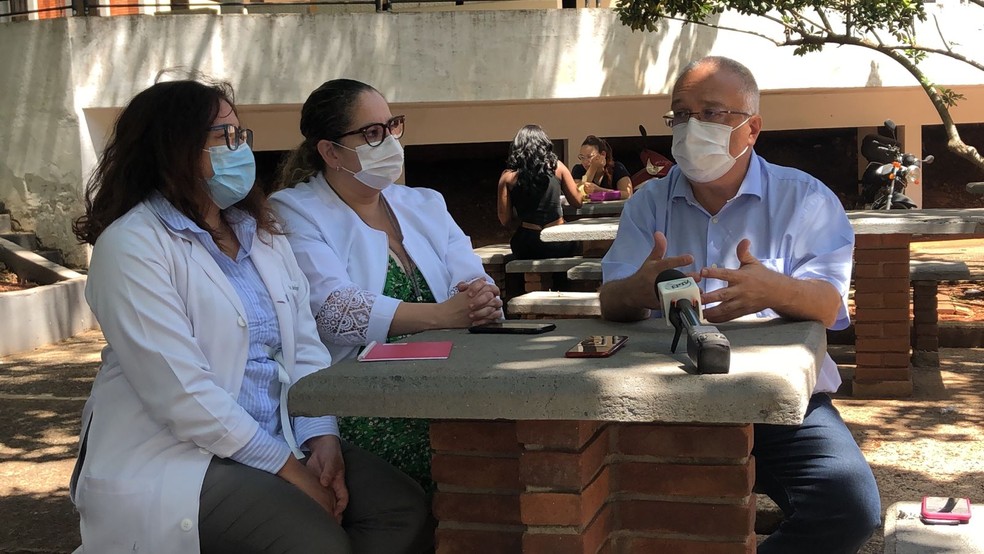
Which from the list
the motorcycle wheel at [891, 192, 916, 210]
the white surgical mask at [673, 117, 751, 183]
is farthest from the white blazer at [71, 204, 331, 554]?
the motorcycle wheel at [891, 192, 916, 210]

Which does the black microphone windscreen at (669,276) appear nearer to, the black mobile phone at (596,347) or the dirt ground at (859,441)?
the black mobile phone at (596,347)

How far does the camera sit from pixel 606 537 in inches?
90.4

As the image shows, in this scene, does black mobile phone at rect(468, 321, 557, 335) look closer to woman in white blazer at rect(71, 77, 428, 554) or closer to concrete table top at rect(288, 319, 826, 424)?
concrete table top at rect(288, 319, 826, 424)

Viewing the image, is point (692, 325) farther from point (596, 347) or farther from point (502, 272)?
point (502, 272)

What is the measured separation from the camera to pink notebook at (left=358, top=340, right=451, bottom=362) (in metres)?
2.32

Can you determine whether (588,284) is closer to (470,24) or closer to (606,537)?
(470,24)

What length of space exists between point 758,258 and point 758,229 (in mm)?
83

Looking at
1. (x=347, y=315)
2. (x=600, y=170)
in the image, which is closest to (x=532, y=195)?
(x=600, y=170)

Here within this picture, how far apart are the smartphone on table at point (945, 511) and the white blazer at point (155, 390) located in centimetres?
200

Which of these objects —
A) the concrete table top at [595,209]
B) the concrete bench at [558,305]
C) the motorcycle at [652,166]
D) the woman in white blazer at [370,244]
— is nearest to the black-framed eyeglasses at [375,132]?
the woman in white blazer at [370,244]

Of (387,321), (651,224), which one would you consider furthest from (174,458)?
(651,224)

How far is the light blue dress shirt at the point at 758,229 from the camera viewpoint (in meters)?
2.91

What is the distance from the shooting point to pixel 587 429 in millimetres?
2158

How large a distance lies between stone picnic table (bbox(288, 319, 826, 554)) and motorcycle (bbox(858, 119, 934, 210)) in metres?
10.0
